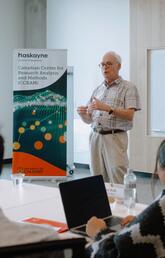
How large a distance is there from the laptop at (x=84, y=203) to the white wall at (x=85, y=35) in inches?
188

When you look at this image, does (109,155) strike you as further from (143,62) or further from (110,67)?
(143,62)

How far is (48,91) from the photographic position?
607cm

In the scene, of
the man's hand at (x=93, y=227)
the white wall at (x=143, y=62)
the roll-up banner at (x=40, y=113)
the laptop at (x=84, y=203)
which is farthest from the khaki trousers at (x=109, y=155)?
the white wall at (x=143, y=62)

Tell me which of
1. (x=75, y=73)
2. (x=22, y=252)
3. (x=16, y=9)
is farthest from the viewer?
(x=16, y=9)

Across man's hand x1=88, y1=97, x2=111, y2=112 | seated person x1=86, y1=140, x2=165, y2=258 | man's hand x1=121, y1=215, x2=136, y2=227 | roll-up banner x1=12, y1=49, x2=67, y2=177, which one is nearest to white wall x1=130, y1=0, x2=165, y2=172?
roll-up banner x1=12, y1=49, x2=67, y2=177

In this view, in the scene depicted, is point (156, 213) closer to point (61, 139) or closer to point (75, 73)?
point (61, 139)

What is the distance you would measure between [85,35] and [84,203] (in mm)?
5591

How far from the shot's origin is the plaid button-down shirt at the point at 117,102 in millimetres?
3729

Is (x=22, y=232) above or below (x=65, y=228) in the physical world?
above

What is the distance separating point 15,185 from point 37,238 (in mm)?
1907

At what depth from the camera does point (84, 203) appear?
6.53 ft

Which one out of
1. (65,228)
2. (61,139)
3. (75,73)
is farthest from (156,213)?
(75,73)

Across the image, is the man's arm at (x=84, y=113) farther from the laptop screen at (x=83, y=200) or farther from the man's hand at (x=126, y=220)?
the man's hand at (x=126, y=220)

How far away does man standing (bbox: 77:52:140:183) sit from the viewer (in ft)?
12.3
